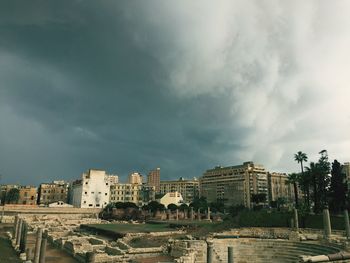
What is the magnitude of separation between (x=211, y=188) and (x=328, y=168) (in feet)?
394

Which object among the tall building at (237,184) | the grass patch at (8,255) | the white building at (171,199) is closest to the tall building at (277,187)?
the tall building at (237,184)

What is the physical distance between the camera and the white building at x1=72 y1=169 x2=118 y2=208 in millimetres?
111188

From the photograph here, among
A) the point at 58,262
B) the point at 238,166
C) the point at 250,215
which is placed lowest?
the point at 58,262

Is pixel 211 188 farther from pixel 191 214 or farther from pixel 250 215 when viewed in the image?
pixel 250 215

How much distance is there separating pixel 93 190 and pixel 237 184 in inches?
3112

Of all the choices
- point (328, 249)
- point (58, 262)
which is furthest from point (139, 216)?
point (328, 249)

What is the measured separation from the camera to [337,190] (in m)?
54.1

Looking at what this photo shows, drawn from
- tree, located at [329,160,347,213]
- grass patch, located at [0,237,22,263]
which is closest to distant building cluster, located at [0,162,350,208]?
tree, located at [329,160,347,213]

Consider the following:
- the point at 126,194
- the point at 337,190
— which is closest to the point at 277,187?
the point at 126,194

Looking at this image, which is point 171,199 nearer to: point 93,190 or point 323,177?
point 93,190

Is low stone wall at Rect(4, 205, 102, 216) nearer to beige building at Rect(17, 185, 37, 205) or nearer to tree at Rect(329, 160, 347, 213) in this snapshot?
beige building at Rect(17, 185, 37, 205)

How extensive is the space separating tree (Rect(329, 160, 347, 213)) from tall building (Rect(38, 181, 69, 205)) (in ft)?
357

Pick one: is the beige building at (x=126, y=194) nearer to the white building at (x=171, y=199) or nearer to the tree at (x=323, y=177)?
the white building at (x=171, y=199)

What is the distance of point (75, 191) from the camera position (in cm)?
12106
